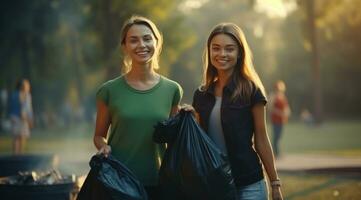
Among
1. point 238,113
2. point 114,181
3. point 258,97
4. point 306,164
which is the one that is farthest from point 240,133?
point 306,164

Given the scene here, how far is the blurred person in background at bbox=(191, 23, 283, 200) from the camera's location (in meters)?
3.68

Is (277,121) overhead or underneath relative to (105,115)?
underneath

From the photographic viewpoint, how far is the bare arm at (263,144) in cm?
369

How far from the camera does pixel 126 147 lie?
12.4ft

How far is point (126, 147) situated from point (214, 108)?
0.63 meters

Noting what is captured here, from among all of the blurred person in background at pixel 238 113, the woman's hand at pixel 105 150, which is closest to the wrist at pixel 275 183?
the blurred person in background at pixel 238 113

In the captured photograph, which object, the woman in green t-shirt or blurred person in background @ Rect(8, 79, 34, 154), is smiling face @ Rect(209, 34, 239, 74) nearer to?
the woman in green t-shirt

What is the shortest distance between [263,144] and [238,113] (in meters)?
0.29

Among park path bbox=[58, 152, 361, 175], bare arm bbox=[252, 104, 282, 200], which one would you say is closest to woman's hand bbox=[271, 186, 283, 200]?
bare arm bbox=[252, 104, 282, 200]

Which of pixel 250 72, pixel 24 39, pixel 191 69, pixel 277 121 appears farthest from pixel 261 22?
pixel 250 72

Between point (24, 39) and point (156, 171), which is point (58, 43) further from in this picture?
point (156, 171)

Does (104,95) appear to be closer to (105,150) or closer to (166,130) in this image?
(105,150)

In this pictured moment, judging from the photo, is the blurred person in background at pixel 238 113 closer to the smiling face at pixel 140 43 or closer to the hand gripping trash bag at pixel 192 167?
the hand gripping trash bag at pixel 192 167

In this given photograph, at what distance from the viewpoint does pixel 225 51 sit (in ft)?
12.4
